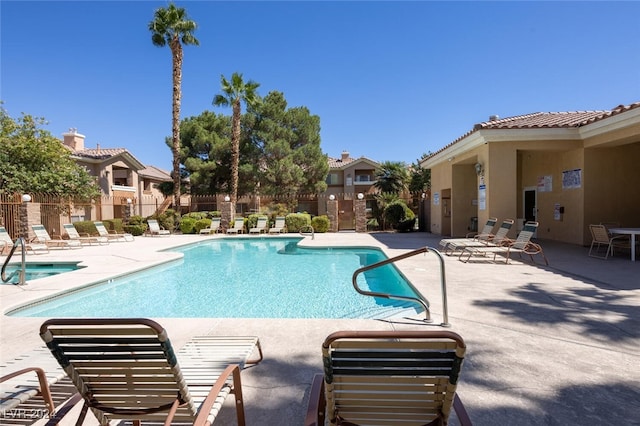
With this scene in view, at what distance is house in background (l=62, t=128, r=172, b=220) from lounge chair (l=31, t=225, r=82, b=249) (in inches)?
300

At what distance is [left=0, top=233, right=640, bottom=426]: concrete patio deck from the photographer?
265 centimetres

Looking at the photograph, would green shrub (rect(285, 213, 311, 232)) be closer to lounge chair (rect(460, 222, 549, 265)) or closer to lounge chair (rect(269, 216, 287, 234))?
lounge chair (rect(269, 216, 287, 234))

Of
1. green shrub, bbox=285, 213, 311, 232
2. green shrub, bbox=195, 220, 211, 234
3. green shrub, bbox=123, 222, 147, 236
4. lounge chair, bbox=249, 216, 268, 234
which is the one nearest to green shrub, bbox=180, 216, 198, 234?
green shrub, bbox=195, 220, 211, 234

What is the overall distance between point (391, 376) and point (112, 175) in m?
33.9

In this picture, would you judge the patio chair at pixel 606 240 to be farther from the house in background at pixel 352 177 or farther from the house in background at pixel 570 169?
the house in background at pixel 352 177

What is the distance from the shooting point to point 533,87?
14.5 metres

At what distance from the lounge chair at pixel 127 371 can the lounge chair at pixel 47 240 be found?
14461mm

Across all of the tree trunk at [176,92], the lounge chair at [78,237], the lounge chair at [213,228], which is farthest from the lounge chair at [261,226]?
the tree trunk at [176,92]

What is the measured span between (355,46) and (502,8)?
7328 millimetres

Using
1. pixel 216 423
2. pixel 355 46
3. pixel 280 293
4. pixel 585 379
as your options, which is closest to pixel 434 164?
pixel 355 46

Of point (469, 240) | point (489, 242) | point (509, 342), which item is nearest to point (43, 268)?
point (509, 342)

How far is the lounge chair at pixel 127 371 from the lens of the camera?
5.76 ft

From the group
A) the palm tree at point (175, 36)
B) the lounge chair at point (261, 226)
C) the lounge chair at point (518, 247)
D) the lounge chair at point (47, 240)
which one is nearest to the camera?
the lounge chair at point (518, 247)

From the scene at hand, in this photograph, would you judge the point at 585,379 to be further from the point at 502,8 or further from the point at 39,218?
the point at 39,218
